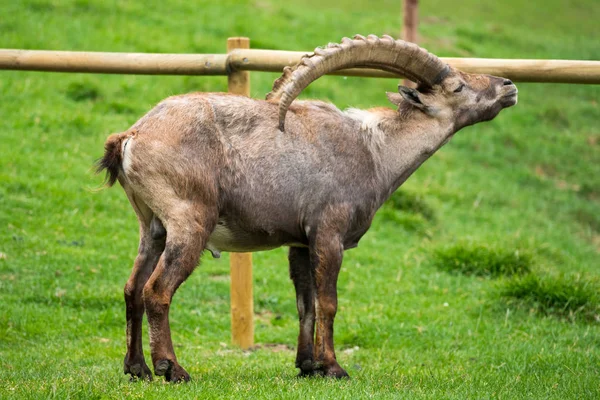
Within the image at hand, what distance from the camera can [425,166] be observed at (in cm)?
1456

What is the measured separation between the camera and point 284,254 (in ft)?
35.5

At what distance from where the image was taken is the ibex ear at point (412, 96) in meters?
6.47

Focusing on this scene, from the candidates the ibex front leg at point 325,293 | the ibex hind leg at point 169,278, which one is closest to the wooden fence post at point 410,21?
the ibex front leg at point 325,293

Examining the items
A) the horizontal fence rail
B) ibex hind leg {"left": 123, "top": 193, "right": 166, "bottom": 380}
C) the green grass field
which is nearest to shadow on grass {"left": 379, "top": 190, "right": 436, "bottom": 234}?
the green grass field

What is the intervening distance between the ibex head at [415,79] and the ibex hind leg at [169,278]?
37.1 inches

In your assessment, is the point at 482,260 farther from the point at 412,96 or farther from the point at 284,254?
the point at 412,96

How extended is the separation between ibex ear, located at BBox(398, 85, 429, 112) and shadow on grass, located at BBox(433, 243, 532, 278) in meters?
4.00

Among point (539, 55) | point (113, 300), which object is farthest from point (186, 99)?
point (539, 55)

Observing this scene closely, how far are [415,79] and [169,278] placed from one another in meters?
2.34

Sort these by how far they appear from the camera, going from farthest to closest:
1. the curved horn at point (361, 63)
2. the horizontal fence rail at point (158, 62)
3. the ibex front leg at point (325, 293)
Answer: the horizontal fence rail at point (158, 62)
the ibex front leg at point (325, 293)
the curved horn at point (361, 63)

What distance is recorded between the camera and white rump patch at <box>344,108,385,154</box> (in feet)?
21.1

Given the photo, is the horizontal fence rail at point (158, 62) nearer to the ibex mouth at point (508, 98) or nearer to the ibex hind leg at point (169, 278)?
the ibex mouth at point (508, 98)

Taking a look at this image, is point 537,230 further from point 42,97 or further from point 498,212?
point 42,97

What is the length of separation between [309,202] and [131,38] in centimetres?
959
